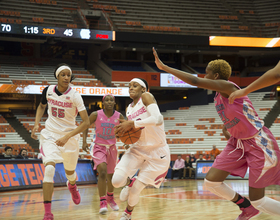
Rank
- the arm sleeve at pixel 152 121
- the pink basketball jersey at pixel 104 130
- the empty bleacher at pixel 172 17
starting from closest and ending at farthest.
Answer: the arm sleeve at pixel 152 121, the pink basketball jersey at pixel 104 130, the empty bleacher at pixel 172 17

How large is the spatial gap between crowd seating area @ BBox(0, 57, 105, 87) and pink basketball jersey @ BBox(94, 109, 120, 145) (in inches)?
687

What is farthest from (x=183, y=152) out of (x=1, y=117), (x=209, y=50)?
(x=1, y=117)

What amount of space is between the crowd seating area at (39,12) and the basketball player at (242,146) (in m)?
23.0

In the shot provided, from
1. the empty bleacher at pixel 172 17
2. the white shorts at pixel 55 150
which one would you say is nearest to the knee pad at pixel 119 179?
the white shorts at pixel 55 150

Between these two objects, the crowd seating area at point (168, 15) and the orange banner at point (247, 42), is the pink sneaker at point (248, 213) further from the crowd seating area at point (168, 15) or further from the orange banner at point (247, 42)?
the orange banner at point (247, 42)

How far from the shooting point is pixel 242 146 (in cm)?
386

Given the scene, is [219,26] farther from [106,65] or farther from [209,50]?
[106,65]

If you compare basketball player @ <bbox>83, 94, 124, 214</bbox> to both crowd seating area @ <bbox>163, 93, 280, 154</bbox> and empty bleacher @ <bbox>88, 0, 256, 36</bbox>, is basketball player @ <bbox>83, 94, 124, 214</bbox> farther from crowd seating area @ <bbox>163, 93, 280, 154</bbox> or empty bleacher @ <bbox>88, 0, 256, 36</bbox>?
empty bleacher @ <bbox>88, 0, 256, 36</bbox>

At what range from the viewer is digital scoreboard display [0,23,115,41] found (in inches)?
881

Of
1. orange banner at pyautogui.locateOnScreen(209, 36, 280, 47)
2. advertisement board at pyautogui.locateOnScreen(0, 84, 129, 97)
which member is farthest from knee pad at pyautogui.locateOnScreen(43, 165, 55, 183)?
orange banner at pyautogui.locateOnScreen(209, 36, 280, 47)

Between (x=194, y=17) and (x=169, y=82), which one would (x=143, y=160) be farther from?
(x=194, y=17)

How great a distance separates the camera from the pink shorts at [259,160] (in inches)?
143

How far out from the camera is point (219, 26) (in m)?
28.9

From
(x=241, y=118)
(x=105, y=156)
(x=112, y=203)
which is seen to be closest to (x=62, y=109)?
(x=105, y=156)
